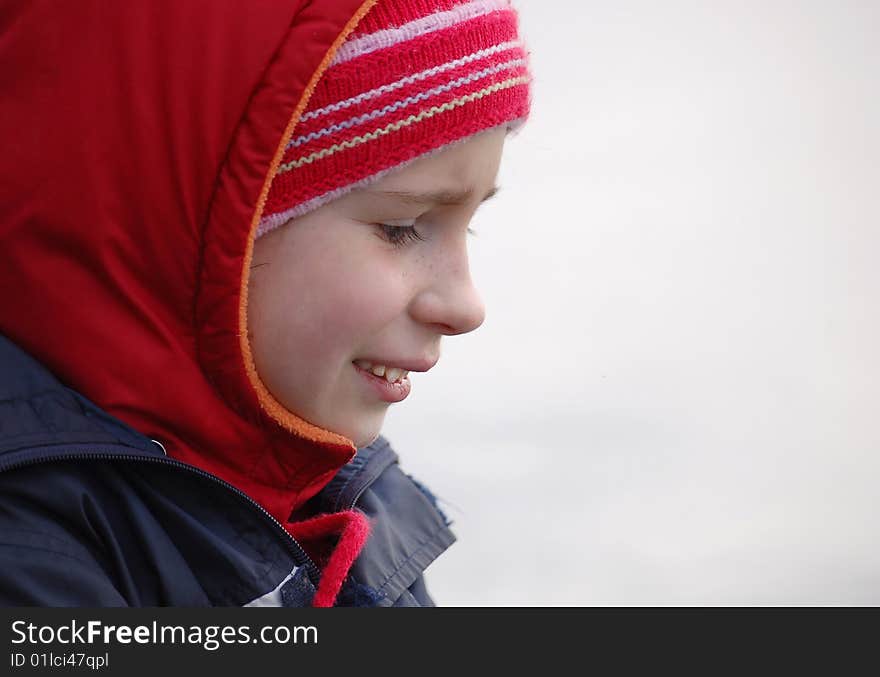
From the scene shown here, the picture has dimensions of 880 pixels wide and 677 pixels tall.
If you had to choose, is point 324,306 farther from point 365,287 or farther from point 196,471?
point 196,471

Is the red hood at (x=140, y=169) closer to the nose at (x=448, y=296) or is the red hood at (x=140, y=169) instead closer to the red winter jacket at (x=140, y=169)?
the red winter jacket at (x=140, y=169)

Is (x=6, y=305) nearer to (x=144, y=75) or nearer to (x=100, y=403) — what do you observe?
(x=100, y=403)

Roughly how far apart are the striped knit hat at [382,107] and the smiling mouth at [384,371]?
15 centimetres

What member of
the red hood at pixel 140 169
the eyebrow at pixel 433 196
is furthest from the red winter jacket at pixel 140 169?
the eyebrow at pixel 433 196

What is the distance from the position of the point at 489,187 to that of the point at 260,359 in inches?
10.3

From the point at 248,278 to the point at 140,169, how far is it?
13 cm

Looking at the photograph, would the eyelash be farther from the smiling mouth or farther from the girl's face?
the smiling mouth

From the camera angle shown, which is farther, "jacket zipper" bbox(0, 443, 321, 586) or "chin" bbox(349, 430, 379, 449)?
"chin" bbox(349, 430, 379, 449)

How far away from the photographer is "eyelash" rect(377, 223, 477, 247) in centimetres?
115

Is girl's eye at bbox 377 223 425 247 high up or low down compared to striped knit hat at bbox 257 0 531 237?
down

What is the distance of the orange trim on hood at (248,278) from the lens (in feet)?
Answer: 3.52

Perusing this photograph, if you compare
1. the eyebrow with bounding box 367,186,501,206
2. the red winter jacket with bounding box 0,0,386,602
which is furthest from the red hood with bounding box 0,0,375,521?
the eyebrow with bounding box 367,186,501,206

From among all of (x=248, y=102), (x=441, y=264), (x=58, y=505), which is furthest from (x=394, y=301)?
(x=58, y=505)

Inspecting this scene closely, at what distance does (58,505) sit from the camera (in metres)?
1.02
